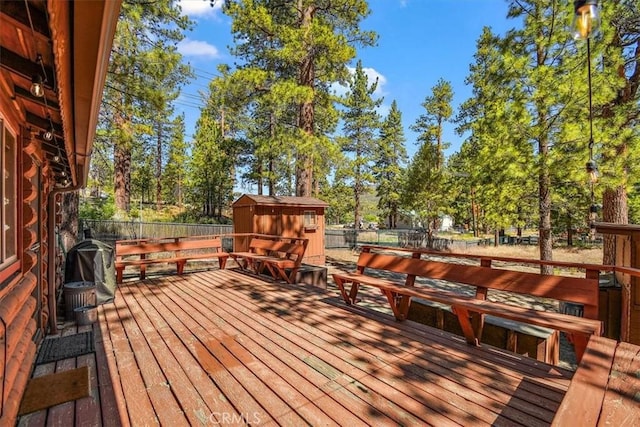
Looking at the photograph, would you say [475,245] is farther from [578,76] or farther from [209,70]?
[209,70]

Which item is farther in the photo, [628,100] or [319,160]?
[319,160]

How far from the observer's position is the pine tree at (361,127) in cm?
2523

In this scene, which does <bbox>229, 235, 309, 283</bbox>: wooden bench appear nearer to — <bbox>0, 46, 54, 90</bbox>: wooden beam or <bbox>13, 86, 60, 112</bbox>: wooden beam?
<bbox>13, 86, 60, 112</bbox>: wooden beam

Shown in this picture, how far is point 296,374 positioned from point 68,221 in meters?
7.02

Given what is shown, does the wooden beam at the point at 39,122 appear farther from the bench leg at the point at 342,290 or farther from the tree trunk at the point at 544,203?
the tree trunk at the point at 544,203

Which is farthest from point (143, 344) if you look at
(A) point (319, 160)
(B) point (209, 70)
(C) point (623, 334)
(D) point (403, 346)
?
(B) point (209, 70)

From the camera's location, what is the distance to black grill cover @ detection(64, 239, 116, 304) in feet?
13.8

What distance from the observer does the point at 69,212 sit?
22.6ft

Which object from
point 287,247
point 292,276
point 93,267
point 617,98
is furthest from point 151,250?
point 617,98

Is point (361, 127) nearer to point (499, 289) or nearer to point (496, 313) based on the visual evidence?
point (499, 289)

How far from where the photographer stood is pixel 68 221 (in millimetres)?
6883

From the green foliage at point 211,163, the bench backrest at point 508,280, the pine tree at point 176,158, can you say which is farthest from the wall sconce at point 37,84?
the pine tree at point 176,158

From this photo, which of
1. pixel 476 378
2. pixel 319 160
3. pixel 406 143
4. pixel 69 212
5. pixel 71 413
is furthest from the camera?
pixel 406 143

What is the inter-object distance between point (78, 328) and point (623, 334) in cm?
637
